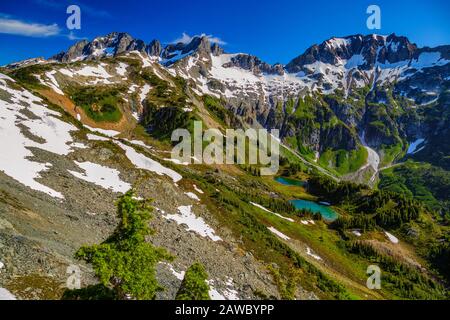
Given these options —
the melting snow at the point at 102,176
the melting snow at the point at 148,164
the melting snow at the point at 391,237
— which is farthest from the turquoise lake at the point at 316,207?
the melting snow at the point at 102,176

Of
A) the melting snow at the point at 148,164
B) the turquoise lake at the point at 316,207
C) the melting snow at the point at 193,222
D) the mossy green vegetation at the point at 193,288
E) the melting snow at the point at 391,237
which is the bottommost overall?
the melting snow at the point at 391,237

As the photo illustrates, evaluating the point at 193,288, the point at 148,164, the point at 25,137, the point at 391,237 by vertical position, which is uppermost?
the point at 25,137

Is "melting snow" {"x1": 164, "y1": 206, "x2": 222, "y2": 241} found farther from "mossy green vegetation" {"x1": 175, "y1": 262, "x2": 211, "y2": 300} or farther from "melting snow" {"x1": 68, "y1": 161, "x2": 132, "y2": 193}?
"mossy green vegetation" {"x1": 175, "y1": 262, "x2": 211, "y2": 300}

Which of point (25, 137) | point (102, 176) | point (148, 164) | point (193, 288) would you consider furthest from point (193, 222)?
point (193, 288)

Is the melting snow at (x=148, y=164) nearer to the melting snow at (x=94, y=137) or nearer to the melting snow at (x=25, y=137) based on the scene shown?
the melting snow at (x=94, y=137)

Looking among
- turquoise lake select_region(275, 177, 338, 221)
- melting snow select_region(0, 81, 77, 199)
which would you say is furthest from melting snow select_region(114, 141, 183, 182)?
turquoise lake select_region(275, 177, 338, 221)

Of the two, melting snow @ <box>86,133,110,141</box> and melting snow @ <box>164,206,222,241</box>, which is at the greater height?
melting snow @ <box>86,133,110,141</box>

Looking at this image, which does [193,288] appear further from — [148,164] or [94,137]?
[94,137]

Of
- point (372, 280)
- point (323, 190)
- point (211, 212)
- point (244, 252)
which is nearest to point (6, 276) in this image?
point (244, 252)
